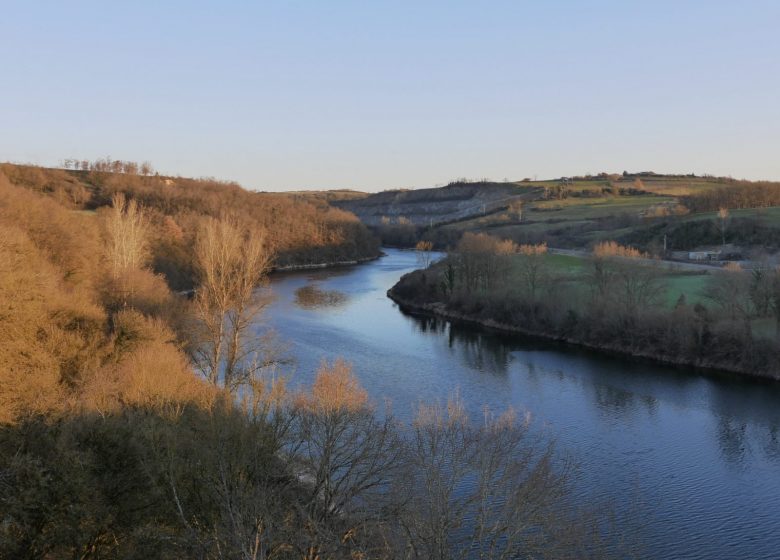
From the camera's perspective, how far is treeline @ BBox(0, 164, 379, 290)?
75312 millimetres

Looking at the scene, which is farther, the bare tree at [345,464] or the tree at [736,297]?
the tree at [736,297]

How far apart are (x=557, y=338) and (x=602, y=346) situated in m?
3.22

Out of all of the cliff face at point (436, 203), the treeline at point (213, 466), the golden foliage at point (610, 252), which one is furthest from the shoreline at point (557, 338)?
the cliff face at point (436, 203)

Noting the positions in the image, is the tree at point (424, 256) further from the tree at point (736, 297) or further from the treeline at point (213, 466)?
the treeline at point (213, 466)

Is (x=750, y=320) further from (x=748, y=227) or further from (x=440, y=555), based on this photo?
(x=748, y=227)

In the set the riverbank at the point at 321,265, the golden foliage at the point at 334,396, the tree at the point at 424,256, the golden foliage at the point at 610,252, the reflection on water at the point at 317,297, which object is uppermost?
the golden foliage at the point at 610,252

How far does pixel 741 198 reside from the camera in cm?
8081

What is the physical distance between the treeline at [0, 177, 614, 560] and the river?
2.11 meters

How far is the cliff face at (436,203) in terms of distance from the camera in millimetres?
136875

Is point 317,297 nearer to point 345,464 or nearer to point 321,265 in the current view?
point 345,464

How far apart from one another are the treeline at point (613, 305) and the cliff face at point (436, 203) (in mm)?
79213

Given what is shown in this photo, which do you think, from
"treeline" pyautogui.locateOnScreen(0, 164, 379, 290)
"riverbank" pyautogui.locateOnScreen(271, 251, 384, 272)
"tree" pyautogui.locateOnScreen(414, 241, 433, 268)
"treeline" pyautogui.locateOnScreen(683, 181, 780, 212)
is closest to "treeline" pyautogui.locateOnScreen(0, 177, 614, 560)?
"tree" pyautogui.locateOnScreen(414, 241, 433, 268)

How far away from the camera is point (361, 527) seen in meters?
12.0

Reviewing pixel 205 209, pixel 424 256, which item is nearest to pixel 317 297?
pixel 424 256
